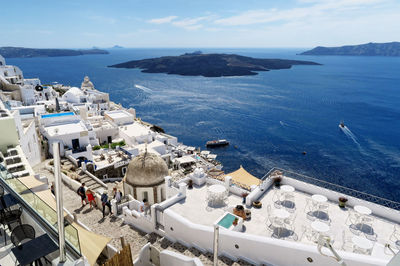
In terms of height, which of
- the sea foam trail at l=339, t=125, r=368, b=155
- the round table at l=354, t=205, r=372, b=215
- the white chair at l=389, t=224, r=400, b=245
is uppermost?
the round table at l=354, t=205, r=372, b=215

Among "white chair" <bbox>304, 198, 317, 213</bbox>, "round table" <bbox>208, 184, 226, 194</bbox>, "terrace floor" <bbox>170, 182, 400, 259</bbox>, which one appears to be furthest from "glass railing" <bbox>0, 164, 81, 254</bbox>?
"white chair" <bbox>304, 198, 317, 213</bbox>

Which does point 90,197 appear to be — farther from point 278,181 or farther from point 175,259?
point 278,181

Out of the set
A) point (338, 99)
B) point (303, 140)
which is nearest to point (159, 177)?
point (303, 140)

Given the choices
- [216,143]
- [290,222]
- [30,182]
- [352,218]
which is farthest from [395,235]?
[216,143]

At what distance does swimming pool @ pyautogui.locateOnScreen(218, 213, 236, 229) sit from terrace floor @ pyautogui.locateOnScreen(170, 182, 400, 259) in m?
0.90

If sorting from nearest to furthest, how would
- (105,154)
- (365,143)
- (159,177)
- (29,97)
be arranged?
(159,177), (105,154), (29,97), (365,143)

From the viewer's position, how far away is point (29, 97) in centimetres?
5831

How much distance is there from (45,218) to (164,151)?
33.3 meters

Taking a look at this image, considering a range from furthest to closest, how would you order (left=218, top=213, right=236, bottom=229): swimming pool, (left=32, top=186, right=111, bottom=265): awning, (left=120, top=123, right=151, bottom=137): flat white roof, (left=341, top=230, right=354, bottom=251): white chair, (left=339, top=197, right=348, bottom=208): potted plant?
(left=120, top=123, right=151, bottom=137): flat white roof, (left=339, top=197, right=348, bottom=208): potted plant, (left=218, top=213, right=236, bottom=229): swimming pool, (left=341, top=230, right=354, bottom=251): white chair, (left=32, top=186, right=111, bottom=265): awning

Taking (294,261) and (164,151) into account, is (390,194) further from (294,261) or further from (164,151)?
(294,261)

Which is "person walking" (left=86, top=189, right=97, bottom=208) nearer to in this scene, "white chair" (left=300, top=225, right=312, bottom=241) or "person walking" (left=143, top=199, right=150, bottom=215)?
"person walking" (left=143, top=199, right=150, bottom=215)

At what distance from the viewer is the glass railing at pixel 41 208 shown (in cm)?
812

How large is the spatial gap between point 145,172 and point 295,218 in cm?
1232

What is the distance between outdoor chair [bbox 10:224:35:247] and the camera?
8.78 m
